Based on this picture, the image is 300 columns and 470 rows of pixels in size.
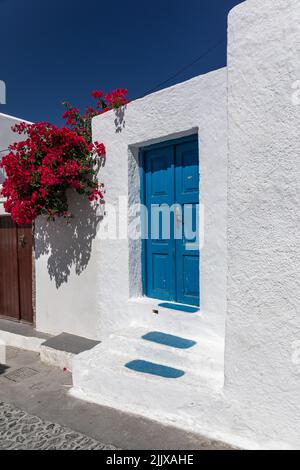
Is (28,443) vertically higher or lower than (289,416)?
lower

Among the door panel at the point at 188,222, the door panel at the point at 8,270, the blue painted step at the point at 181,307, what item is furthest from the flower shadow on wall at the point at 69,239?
the blue painted step at the point at 181,307

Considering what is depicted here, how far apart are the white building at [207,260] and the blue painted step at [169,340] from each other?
0.07 feet

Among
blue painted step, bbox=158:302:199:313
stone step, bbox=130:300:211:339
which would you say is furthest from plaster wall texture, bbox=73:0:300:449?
blue painted step, bbox=158:302:199:313

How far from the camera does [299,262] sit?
2496mm

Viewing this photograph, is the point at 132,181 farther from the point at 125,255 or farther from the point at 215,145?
the point at 215,145

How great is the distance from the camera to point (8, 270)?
6.70 m

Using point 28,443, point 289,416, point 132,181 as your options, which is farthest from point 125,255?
point 289,416

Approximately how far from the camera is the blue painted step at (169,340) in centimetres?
360

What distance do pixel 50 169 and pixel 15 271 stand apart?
2.91 meters

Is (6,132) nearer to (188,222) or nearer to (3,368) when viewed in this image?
(3,368)

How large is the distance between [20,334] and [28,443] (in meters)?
2.93

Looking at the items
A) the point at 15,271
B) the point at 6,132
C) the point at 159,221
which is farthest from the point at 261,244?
the point at 6,132

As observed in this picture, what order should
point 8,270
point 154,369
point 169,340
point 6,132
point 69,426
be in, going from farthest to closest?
point 6,132 < point 8,270 < point 169,340 < point 154,369 < point 69,426

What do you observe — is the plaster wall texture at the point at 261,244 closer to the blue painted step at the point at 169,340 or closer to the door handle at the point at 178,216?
the blue painted step at the point at 169,340
